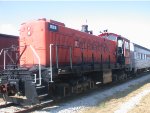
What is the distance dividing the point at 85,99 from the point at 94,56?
3641 millimetres

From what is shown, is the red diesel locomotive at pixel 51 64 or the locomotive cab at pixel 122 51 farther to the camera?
the locomotive cab at pixel 122 51

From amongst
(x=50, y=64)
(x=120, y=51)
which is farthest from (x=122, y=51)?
(x=50, y=64)

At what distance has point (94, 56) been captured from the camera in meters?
14.5

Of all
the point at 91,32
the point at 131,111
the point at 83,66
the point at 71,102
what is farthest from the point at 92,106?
the point at 91,32

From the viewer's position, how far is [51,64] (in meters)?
9.65

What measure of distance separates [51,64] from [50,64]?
0.62 ft

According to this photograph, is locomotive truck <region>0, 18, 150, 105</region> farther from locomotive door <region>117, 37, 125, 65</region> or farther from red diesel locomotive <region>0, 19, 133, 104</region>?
locomotive door <region>117, 37, 125, 65</region>

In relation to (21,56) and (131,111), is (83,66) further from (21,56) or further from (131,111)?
(131,111)

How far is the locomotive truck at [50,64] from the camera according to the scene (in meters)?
9.34

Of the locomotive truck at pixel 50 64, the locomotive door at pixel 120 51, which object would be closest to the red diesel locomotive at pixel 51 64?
the locomotive truck at pixel 50 64

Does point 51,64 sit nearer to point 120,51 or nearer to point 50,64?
point 50,64

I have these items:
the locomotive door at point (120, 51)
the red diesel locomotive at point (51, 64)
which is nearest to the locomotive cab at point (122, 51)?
the locomotive door at point (120, 51)

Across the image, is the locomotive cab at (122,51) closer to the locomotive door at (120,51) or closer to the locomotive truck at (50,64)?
the locomotive door at (120,51)

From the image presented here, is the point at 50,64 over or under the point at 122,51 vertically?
under
